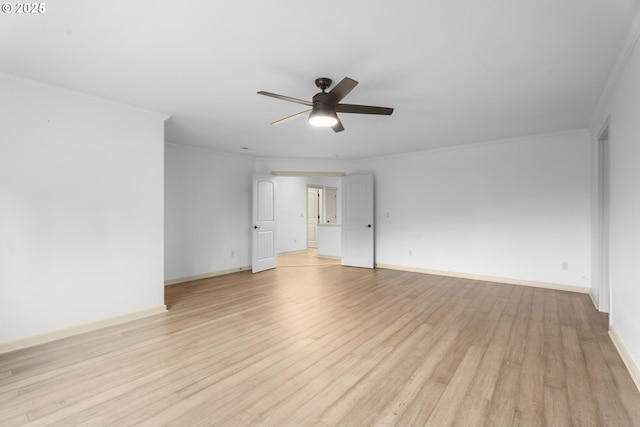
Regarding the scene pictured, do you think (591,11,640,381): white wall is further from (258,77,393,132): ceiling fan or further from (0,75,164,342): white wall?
(0,75,164,342): white wall

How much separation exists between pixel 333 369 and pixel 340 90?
2.25 meters

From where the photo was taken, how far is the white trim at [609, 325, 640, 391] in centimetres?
223

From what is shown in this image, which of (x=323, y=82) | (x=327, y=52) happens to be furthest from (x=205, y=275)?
(x=327, y=52)

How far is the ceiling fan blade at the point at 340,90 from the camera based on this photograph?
235 cm

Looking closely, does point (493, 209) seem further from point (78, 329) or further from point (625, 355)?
point (78, 329)

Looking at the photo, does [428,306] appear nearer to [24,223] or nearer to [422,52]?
[422,52]

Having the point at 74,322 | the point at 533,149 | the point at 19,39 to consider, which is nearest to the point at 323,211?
the point at 533,149

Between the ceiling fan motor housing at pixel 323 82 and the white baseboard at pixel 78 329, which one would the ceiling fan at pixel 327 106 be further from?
the white baseboard at pixel 78 329

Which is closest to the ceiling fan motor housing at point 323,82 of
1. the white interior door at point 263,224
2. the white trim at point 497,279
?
the white interior door at point 263,224

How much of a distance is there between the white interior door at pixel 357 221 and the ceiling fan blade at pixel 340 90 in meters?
4.25

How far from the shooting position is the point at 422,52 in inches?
94.3

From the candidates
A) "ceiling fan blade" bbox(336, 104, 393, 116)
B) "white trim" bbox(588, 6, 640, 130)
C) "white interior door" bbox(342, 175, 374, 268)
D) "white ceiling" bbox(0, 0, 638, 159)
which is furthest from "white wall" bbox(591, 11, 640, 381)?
"white interior door" bbox(342, 175, 374, 268)

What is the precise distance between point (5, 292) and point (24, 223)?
626mm

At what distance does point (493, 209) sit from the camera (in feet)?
18.0
